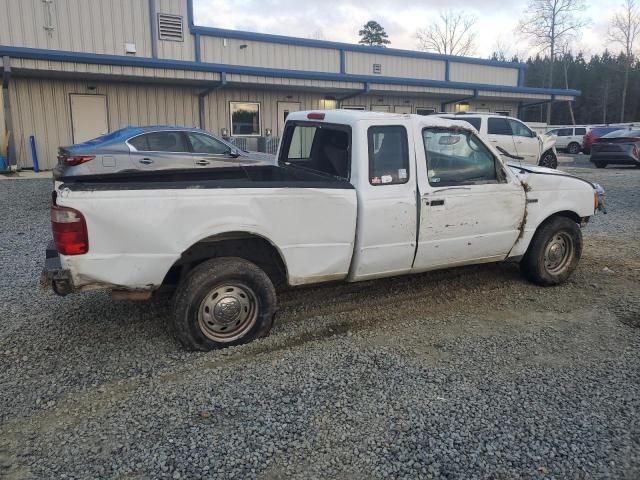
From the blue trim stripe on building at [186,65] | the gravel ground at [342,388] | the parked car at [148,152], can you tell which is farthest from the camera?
the blue trim stripe on building at [186,65]

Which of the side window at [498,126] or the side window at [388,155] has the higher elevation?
the side window at [498,126]

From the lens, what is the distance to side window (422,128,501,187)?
16.4 feet

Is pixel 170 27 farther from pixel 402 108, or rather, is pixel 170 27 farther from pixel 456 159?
pixel 456 159

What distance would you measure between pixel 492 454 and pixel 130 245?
106 inches

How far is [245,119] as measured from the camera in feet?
67.9

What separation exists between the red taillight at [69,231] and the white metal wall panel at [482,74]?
2624cm

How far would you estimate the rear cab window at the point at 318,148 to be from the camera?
4918 millimetres

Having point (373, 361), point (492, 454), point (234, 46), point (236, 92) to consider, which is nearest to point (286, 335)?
point (373, 361)

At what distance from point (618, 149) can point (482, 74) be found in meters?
10.5

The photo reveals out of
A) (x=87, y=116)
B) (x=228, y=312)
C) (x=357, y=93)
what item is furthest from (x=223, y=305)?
(x=357, y=93)

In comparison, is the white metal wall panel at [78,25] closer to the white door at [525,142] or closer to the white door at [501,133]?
the white door at [501,133]

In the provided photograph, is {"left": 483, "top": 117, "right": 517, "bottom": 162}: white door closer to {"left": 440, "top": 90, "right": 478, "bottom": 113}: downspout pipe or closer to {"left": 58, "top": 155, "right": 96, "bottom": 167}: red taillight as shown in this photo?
{"left": 440, "top": 90, "right": 478, "bottom": 113}: downspout pipe

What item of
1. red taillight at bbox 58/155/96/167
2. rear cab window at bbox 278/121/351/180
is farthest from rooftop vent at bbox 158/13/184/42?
rear cab window at bbox 278/121/351/180

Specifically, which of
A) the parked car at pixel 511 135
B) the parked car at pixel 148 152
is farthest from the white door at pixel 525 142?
the parked car at pixel 148 152
